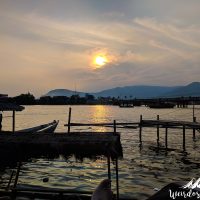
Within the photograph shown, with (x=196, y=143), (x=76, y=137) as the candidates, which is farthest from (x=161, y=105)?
(x=76, y=137)

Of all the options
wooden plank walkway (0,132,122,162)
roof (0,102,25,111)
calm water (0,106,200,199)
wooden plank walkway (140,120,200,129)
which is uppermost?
Answer: roof (0,102,25,111)

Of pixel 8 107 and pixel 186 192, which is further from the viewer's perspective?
pixel 8 107

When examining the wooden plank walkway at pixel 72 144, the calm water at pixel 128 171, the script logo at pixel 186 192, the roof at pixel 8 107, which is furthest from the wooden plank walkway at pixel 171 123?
the script logo at pixel 186 192

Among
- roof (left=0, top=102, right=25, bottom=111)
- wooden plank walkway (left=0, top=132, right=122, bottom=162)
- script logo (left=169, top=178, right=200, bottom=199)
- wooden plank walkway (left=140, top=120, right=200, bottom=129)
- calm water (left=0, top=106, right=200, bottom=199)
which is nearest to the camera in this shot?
script logo (left=169, top=178, right=200, bottom=199)

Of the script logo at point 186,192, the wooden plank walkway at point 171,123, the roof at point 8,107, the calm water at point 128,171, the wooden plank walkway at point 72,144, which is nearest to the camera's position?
the script logo at point 186,192

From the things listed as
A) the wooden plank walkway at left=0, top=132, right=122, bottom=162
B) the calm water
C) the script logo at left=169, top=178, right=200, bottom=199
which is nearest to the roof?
the calm water

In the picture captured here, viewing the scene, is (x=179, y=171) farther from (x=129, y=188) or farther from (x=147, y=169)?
(x=129, y=188)

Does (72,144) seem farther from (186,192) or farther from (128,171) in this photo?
(128,171)

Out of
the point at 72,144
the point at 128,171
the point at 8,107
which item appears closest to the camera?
the point at 72,144

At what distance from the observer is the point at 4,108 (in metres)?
28.8

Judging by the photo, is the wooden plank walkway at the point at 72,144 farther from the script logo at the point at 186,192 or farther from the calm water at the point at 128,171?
the script logo at the point at 186,192

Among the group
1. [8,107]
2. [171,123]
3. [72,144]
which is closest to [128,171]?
[8,107]

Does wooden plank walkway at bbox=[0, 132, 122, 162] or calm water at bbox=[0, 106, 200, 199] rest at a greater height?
wooden plank walkway at bbox=[0, 132, 122, 162]

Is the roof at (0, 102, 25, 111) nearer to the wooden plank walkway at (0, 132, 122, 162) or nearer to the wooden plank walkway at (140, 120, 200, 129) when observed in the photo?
the wooden plank walkway at (0, 132, 122, 162)
